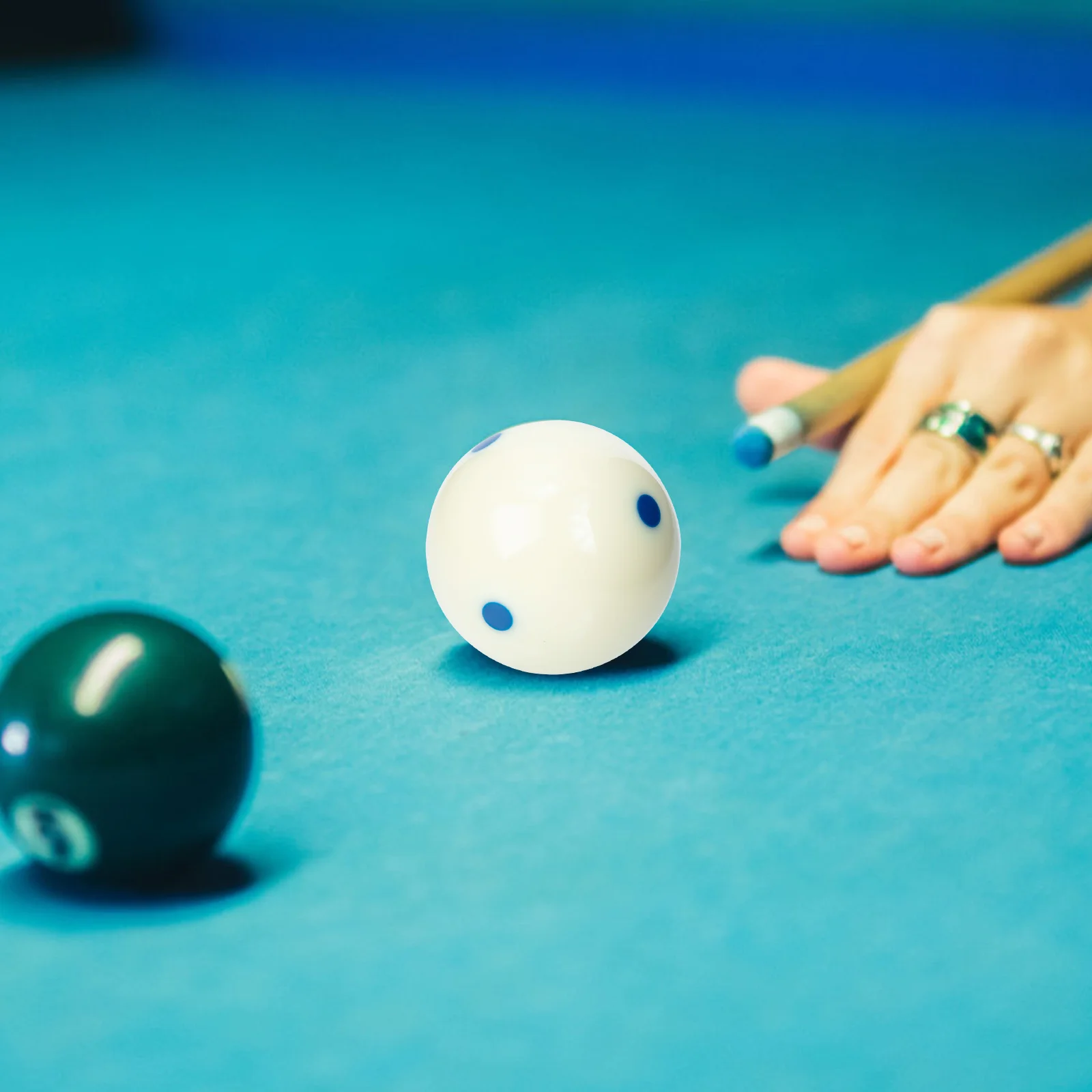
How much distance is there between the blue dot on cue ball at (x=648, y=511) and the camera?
191 cm

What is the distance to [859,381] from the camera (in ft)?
8.55

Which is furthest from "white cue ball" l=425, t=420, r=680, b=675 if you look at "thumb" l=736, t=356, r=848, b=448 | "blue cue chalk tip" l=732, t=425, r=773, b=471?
"thumb" l=736, t=356, r=848, b=448

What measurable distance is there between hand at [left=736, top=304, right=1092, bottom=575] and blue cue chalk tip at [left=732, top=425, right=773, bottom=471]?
0.46 ft

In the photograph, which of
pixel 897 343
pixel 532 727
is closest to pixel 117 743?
pixel 532 727

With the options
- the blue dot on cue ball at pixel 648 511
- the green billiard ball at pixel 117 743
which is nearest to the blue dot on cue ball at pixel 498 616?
the blue dot on cue ball at pixel 648 511

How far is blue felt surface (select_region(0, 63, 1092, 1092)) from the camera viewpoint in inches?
52.9

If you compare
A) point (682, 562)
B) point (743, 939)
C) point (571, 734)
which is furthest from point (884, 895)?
point (682, 562)

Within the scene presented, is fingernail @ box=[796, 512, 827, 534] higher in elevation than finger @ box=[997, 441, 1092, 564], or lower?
lower

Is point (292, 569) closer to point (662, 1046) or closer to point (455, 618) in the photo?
point (455, 618)

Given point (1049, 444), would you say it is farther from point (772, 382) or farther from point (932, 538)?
point (772, 382)

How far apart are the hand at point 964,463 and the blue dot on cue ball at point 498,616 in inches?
24.5

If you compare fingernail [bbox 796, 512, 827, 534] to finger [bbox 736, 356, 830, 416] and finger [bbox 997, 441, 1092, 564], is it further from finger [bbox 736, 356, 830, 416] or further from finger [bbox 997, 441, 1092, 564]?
finger [bbox 736, 356, 830, 416]

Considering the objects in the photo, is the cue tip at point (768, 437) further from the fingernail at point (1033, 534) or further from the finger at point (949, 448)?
the fingernail at point (1033, 534)

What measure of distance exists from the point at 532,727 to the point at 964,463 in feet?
3.10
